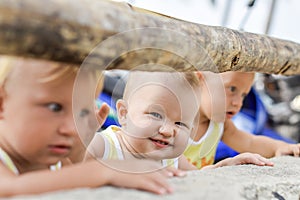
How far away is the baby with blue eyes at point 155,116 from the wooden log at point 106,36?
162 millimetres

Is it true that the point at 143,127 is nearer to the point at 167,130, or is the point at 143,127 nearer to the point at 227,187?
the point at 167,130

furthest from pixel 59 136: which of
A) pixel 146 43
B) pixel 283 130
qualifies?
pixel 283 130

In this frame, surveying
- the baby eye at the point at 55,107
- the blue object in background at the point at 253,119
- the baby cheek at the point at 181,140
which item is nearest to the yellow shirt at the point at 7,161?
the baby eye at the point at 55,107

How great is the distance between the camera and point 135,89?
93cm

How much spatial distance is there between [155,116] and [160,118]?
11 mm

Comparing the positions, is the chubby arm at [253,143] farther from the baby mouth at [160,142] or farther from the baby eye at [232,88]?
the baby mouth at [160,142]

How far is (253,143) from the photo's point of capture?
1.47 meters

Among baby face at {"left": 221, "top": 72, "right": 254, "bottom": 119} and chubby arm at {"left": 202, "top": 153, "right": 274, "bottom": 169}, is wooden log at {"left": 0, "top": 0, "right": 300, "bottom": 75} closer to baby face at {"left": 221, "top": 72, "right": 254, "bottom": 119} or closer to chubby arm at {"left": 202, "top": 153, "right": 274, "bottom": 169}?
chubby arm at {"left": 202, "top": 153, "right": 274, "bottom": 169}

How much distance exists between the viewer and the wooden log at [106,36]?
435 millimetres

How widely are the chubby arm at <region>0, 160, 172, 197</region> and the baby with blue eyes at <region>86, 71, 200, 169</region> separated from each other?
0.27m

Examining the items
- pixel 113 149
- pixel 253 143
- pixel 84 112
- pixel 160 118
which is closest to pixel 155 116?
pixel 160 118

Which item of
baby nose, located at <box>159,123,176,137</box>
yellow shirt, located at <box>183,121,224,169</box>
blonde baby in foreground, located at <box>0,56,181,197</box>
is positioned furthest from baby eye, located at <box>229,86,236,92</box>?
blonde baby in foreground, located at <box>0,56,181,197</box>

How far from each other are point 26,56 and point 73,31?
0.18 ft

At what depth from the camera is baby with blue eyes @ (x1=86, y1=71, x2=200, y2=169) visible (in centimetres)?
89
